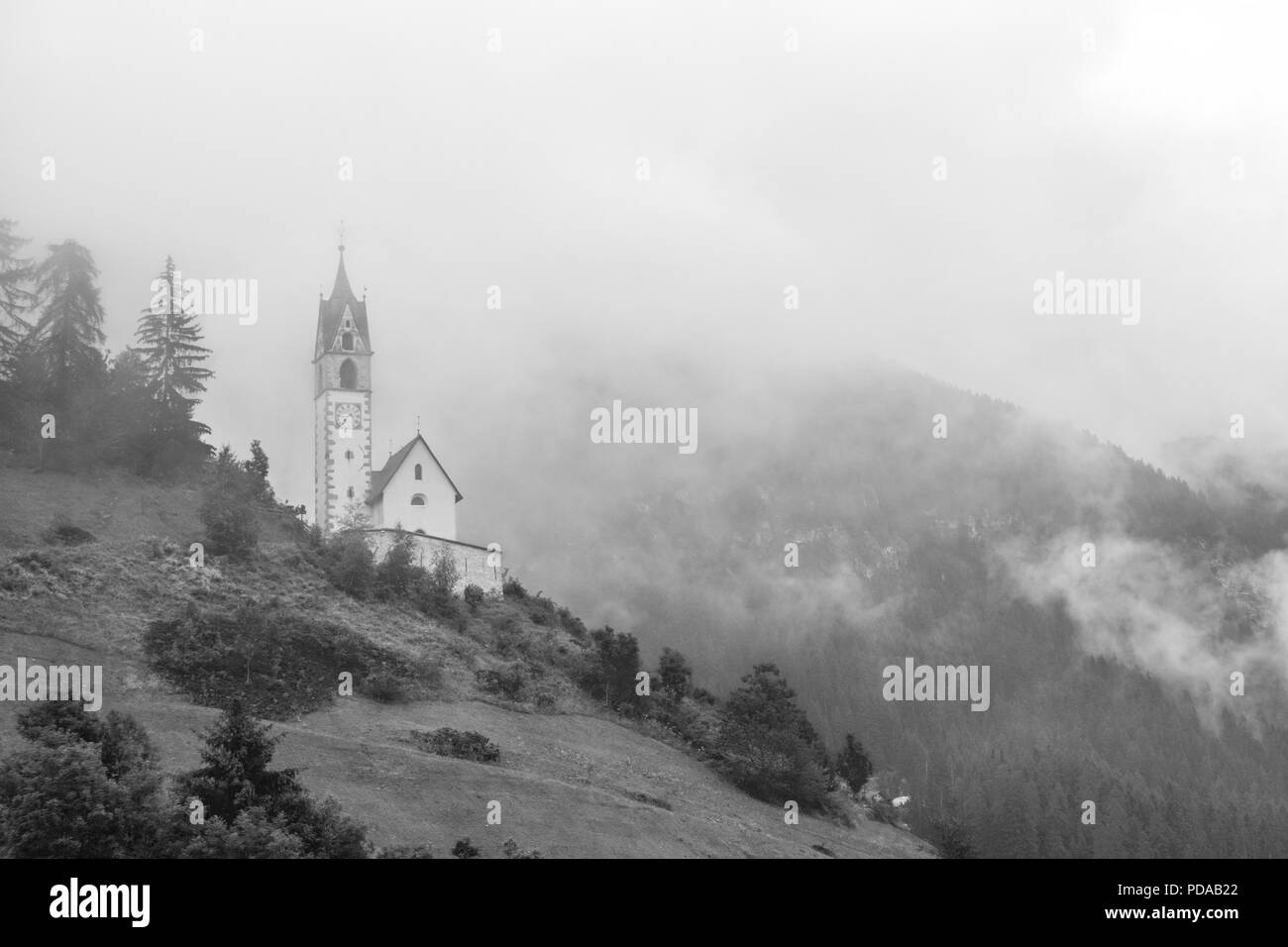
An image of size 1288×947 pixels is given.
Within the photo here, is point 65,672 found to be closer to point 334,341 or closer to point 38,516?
point 38,516

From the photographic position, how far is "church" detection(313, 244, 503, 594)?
241ft

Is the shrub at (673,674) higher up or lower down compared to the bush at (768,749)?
higher up

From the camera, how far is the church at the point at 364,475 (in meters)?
73.4

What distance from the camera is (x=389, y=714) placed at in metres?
53.1

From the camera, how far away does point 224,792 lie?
37.1 meters

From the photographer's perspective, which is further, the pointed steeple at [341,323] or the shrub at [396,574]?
the pointed steeple at [341,323]

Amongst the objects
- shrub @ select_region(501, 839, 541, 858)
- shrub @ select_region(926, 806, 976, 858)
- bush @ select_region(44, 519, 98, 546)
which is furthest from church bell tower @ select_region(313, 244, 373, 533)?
shrub @ select_region(501, 839, 541, 858)

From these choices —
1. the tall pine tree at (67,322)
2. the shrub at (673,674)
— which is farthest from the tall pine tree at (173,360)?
the shrub at (673,674)

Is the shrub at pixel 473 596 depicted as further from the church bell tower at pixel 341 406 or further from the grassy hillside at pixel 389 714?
the church bell tower at pixel 341 406

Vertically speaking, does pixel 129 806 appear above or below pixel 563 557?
below

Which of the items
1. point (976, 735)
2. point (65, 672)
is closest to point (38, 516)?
point (65, 672)

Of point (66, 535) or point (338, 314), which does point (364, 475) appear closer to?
point (338, 314)

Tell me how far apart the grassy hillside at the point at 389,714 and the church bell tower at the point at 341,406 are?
7.01 metres
